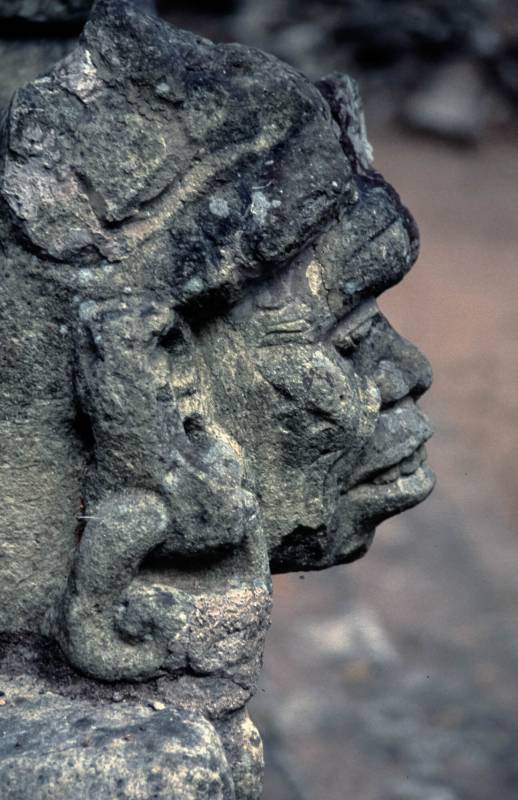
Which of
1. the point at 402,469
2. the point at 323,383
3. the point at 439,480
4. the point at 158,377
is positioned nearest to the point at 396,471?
the point at 402,469

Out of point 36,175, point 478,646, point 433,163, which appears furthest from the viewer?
point 433,163

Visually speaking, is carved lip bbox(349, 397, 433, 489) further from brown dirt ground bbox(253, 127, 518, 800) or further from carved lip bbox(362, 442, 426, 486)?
brown dirt ground bbox(253, 127, 518, 800)

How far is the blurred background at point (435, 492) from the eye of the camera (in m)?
4.25

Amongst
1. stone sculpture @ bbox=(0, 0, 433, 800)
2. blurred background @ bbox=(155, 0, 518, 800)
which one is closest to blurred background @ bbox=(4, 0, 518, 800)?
blurred background @ bbox=(155, 0, 518, 800)

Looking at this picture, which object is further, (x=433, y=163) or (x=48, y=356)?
(x=433, y=163)

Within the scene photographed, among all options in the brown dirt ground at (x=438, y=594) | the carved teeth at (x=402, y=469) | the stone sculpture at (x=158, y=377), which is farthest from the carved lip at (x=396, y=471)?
the brown dirt ground at (x=438, y=594)

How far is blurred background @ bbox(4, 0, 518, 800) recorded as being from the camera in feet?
13.8

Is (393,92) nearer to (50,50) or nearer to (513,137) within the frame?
(513,137)

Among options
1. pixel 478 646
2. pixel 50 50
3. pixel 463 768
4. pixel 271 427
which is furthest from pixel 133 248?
pixel 478 646

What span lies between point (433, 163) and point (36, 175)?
17.2 ft

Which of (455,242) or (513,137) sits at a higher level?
(513,137)

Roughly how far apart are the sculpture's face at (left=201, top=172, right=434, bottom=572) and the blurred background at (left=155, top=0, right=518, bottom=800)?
198 cm

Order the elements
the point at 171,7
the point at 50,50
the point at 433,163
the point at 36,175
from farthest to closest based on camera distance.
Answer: the point at 433,163
the point at 171,7
the point at 50,50
the point at 36,175

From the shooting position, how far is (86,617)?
5.91ft
